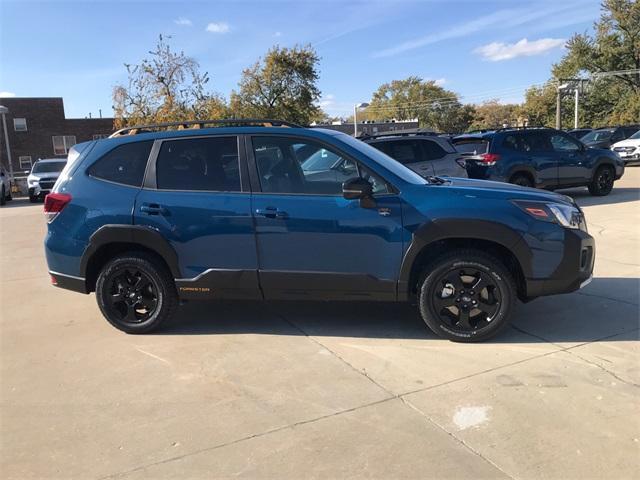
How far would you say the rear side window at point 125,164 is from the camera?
4844 mm

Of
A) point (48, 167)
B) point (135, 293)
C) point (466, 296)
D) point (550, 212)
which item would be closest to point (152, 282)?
point (135, 293)

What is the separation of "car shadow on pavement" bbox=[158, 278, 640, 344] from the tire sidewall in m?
0.20

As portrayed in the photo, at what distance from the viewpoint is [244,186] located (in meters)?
4.62

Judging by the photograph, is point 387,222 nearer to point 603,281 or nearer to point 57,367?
point 57,367

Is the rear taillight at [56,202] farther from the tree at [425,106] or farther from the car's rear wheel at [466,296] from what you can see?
the tree at [425,106]

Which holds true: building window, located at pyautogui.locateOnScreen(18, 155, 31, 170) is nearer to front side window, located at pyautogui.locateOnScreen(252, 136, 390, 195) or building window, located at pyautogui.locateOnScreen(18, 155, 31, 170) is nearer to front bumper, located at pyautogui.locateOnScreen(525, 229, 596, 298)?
front side window, located at pyautogui.locateOnScreen(252, 136, 390, 195)

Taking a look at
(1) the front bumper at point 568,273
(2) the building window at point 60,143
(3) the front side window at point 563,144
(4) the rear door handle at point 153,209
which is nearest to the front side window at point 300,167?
(4) the rear door handle at point 153,209

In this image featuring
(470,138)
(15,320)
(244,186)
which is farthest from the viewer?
(470,138)

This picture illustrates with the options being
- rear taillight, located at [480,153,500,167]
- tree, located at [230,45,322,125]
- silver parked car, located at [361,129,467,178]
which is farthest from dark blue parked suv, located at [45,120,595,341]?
tree, located at [230,45,322,125]

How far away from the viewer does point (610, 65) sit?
4997cm

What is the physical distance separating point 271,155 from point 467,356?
2.32 metres

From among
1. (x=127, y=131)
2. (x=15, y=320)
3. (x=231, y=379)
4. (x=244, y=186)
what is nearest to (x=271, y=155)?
(x=244, y=186)

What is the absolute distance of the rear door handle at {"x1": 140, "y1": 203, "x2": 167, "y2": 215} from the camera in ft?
15.3

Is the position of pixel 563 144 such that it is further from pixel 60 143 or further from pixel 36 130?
pixel 36 130
